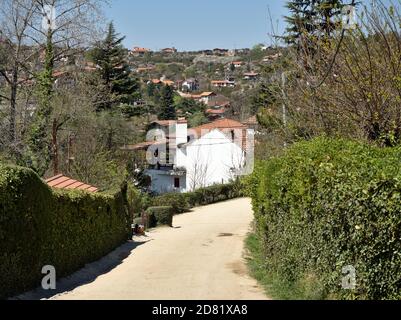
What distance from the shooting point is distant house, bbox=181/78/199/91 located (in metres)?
163

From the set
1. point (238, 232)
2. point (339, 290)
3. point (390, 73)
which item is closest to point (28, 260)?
point (339, 290)

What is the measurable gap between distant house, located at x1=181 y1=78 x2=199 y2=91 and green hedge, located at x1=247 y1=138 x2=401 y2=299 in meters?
153

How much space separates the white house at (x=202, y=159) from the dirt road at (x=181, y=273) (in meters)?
28.9

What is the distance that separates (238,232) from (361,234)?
1778 centimetres

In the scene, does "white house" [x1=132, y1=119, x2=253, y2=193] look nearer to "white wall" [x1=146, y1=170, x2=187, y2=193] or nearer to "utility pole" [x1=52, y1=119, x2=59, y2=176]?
"white wall" [x1=146, y1=170, x2=187, y2=193]

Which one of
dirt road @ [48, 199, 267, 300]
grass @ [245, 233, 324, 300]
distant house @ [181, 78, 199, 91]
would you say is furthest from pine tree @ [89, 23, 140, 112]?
distant house @ [181, 78, 199, 91]

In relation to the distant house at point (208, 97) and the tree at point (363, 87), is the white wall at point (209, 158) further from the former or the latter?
the distant house at point (208, 97)

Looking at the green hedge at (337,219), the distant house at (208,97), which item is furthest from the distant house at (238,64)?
the green hedge at (337,219)

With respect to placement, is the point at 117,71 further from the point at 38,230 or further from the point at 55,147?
the point at 38,230

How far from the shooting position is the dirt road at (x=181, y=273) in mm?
9125

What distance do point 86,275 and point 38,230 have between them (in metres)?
2.82

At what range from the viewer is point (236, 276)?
1139cm

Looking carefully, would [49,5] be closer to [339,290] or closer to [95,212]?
[95,212]
